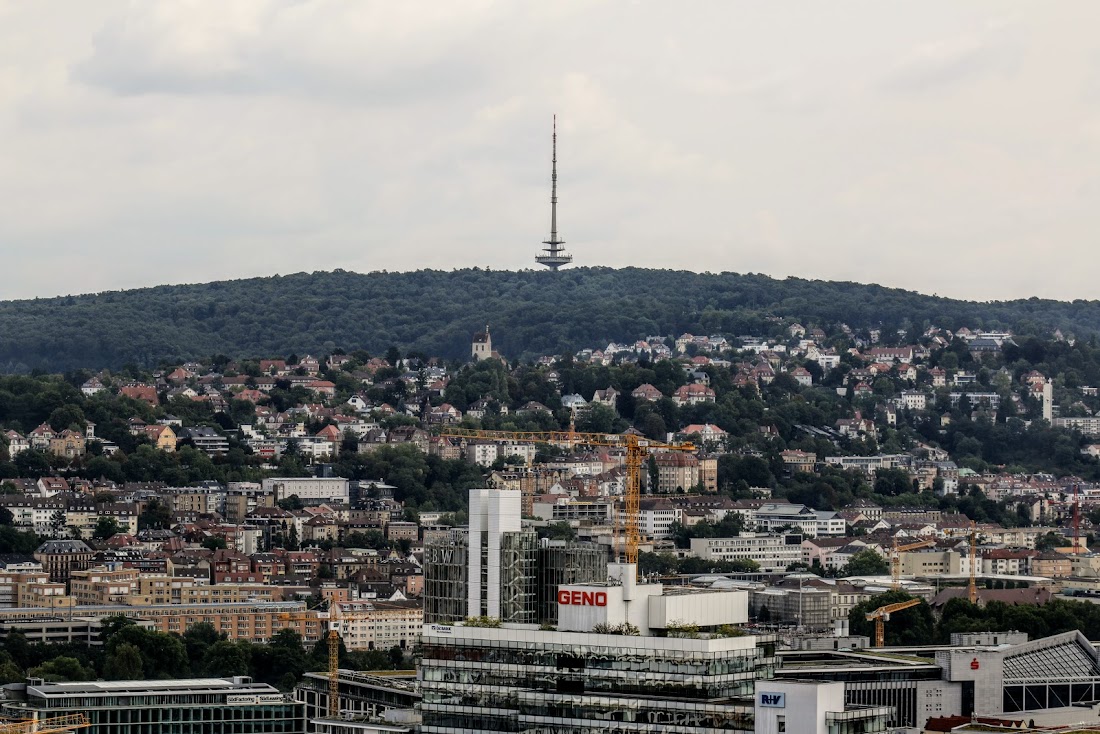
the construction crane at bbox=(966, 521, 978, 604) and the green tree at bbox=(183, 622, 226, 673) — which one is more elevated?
the construction crane at bbox=(966, 521, 978, 604)

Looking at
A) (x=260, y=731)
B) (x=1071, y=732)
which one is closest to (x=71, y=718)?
(x=260, y=731)

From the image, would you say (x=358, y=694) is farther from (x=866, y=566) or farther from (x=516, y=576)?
(x=866, y=566)

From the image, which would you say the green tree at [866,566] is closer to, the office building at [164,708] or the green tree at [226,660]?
the green tree at [226,660]

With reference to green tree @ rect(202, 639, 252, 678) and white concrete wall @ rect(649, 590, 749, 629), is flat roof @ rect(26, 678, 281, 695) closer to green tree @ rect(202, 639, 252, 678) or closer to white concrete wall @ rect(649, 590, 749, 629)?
green tree @ rect(202, 639, 252, 678)

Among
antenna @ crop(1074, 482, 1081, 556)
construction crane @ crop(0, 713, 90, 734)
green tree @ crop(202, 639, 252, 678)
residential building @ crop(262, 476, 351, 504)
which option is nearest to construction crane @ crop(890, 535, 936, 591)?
antenna @ crop(1074, 482, 1081, 556)

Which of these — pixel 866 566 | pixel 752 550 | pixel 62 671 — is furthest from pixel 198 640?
pixel 752 550

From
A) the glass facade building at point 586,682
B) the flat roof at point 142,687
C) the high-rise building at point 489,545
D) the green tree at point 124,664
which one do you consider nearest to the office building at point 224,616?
the green tree at point 124,664
